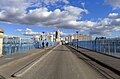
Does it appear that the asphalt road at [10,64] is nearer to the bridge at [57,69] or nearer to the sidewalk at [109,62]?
the bridge at [57,69]

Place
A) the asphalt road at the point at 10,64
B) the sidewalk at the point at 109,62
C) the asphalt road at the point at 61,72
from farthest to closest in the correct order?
the sidewalk at the point at 109,62 → the asphalt road at the point at 10,64 → the asphalt road at the point at 61,72

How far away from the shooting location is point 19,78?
36.5ft

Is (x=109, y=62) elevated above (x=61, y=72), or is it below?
below

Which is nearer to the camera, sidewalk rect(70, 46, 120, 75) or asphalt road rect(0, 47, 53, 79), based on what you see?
asphalt road rect(0, 47, 53, 79)

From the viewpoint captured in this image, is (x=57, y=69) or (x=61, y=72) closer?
(x=61, y=72)

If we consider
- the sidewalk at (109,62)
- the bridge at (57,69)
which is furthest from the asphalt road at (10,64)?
the sidewalk at (109,62)

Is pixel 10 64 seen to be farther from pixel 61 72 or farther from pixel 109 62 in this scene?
pixel 109 62

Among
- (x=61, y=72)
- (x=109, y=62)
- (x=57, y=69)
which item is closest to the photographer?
(x=61, y=72)

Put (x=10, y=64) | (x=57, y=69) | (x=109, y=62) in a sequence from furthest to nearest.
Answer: (x=109, y=62) < (x=10, y=64) < (x=57, y=69)

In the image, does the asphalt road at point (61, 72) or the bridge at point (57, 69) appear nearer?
the asphalt road at point (61, 72)

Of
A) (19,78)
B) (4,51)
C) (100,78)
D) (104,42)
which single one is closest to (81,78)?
(100,78)

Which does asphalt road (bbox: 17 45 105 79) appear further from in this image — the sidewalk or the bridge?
the sidewalk

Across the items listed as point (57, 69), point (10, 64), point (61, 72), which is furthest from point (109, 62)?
point (10, 64)

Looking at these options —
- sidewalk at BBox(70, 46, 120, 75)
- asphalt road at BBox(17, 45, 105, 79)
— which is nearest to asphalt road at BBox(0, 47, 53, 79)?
asphalt road at BBox(17, 45, 105, 79)
